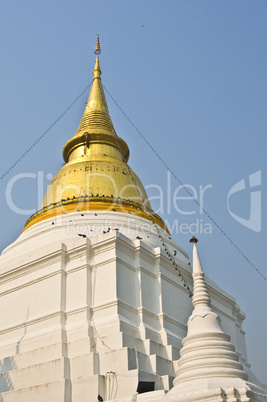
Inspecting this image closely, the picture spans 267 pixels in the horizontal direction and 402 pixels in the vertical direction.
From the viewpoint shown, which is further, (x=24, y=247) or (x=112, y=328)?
(x=24, y=247)

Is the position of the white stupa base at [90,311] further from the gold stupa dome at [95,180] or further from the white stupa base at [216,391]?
the white stupa base at [216,391]

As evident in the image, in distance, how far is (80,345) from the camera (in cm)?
1484

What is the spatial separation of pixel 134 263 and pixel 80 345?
3586mm

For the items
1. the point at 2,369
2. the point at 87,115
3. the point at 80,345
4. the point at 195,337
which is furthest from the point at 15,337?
the point at 87,115

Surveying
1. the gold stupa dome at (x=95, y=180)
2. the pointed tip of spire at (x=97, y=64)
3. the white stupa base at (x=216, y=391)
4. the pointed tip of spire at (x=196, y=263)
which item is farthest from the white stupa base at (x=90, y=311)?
the pointed tip of spire at (x=97, y=64)

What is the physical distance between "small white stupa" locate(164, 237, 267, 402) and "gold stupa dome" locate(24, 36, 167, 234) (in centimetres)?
842

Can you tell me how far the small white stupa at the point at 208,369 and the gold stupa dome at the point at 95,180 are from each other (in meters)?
8.42

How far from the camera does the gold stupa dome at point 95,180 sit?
20.8 m

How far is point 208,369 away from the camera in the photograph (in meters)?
11.4

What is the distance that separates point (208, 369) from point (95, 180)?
11625 millimetres

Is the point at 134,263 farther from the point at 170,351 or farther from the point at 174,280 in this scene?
the point at 170,351

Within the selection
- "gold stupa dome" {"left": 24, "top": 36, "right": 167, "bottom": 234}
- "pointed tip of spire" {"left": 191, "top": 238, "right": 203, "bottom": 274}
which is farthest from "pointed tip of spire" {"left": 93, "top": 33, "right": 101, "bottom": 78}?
"pointed tip of spire" {"left": 191, "top": 238, "right": 203, "bottom": 274}

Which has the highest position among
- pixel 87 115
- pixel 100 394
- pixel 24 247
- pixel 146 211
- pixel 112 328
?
pixel 87 115

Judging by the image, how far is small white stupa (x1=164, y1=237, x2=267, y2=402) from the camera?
1051 cm
